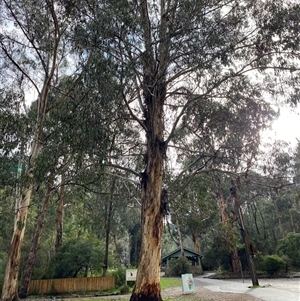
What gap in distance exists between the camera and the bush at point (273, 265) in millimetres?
18734

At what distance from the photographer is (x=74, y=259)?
15570 mm

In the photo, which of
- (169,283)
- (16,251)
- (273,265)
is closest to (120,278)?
(169,283)

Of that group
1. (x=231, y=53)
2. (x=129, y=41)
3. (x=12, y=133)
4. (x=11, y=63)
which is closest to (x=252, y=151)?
(x=231, y=53)

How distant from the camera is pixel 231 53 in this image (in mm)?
8977

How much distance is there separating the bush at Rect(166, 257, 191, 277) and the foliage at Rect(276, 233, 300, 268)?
708 centimetres

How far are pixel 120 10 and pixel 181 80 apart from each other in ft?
11.8

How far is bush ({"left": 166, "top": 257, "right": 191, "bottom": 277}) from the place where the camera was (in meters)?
23.7

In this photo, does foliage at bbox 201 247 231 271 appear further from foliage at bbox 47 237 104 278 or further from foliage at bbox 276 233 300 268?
foliage at bbox 47 237 104 278

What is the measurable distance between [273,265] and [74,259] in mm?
12336

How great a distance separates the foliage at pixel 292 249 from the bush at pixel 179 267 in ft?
23.2

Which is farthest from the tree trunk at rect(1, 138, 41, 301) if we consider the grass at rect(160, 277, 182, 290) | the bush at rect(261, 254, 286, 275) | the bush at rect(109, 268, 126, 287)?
the bush at rect(261, 254, 286, 275)

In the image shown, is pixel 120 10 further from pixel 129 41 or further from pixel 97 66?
pixel 97 66

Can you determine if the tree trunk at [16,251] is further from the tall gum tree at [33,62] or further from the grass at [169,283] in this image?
the grass at [169,283]

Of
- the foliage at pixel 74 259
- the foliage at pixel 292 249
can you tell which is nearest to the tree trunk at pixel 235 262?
the foliage at pixel 292 249
